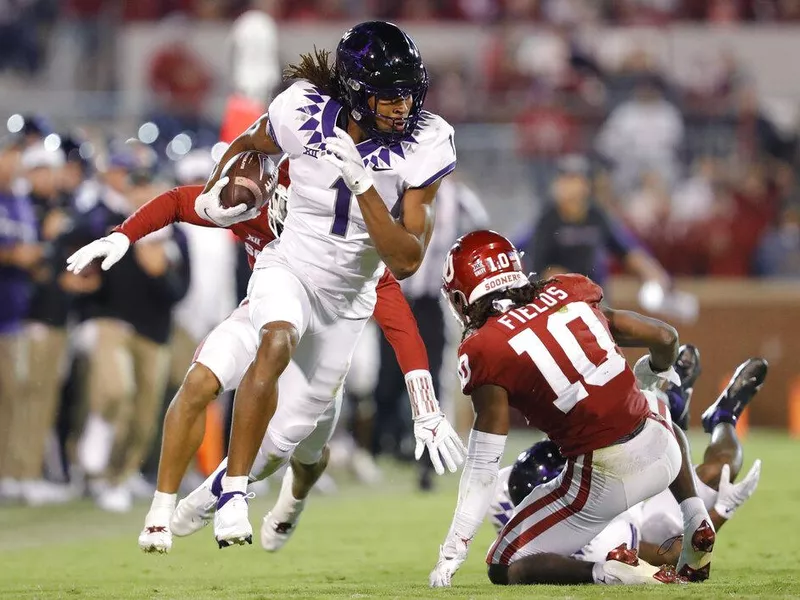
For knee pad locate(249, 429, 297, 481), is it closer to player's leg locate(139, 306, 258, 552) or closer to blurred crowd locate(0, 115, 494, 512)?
player's leg locate(139, 306, 258, 552)

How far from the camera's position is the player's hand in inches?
208

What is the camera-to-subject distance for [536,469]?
19.1 feet

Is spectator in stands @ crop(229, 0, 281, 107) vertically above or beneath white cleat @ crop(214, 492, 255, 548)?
above

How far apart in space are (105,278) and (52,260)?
15.3 inches

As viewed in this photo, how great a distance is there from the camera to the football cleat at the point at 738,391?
20.0 ft

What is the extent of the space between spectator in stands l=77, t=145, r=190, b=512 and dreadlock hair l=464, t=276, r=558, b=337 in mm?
4141

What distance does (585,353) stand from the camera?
202 inches

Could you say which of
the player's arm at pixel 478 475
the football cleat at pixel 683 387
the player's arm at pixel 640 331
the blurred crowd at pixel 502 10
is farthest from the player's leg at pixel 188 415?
the blurred crowd at pixel 502 10

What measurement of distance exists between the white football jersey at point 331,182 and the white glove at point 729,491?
170 cm

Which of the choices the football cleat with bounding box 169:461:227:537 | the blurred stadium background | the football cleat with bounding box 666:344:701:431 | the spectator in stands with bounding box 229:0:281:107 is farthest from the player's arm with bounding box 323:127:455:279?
the spectator in stands with bounding box 229:0:281:107

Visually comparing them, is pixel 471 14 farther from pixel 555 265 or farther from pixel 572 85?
pixel 555 265

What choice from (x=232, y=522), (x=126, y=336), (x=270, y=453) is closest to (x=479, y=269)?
(x=270, y=453)

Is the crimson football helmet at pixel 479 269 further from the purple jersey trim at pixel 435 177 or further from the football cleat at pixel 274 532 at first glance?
the football cleat at pixel 274 532

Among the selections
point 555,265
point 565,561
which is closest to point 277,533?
point 565,561
